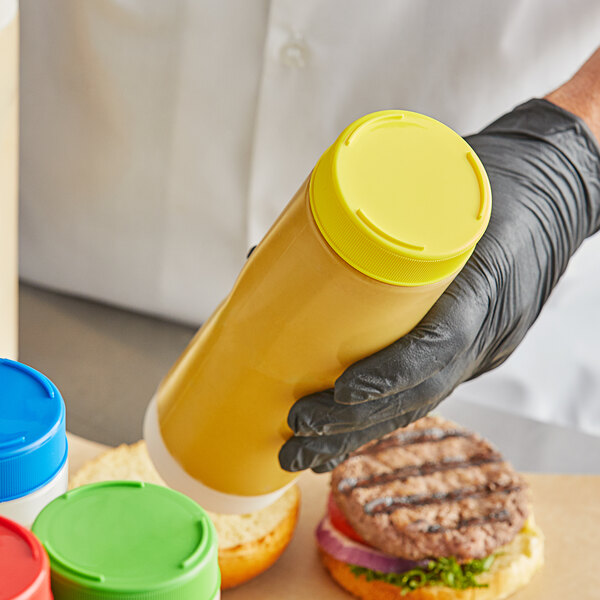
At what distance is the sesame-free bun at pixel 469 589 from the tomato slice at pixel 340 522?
0.04 meters

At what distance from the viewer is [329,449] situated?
90cm

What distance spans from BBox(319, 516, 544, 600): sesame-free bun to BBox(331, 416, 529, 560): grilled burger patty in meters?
0.05

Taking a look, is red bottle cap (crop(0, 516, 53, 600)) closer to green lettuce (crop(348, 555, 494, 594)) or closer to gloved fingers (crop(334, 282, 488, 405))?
gloved fingers (crop(334, 282, 488, 405))

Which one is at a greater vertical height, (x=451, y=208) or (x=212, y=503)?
(x=451, y=208)

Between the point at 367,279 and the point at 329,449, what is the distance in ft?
1.10

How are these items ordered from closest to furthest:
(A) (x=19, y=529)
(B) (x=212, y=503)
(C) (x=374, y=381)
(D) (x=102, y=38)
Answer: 1. (A) (x=19, y=529)
2. (C) (x=374, y=381)
3. (B) (x=212, y=503)
4. (D) (x=102, y=38)

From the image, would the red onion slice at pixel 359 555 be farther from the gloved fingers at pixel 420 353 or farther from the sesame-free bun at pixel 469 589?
the gloved fingers at pixel 420 353

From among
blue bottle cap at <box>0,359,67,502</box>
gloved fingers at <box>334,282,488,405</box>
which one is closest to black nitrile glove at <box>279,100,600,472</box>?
gloved fingers at <box>334,282,488,405</box>

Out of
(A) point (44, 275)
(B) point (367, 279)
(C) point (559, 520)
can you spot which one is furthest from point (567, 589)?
(A) point (44, 275)

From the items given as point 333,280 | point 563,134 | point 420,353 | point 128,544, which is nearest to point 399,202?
point 333,280

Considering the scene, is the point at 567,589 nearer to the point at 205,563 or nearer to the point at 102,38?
the point at 205,563

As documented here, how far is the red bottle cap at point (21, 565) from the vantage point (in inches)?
17.8

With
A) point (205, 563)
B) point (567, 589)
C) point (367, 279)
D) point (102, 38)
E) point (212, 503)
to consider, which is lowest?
point (567, 589)

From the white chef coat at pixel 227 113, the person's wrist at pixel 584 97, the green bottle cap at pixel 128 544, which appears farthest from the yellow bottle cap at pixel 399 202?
the white chef coat at pixel 227 113
